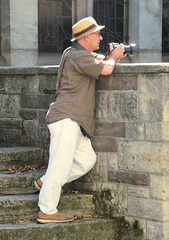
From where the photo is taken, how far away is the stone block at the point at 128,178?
5.16 metres

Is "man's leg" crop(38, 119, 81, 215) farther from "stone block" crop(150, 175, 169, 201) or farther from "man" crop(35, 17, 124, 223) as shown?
"stone block" crop(150, 175, 169, 201)

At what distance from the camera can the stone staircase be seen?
5.05 m

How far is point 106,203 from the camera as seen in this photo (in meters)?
5.45

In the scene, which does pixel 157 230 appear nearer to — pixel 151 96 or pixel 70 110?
pixel 151 96

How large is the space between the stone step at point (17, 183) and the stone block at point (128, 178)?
778mm

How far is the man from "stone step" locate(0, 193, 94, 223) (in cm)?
26

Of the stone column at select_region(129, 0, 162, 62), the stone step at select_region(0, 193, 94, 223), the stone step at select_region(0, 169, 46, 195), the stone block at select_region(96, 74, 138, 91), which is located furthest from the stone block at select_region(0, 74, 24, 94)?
the stone column at select_region(129, 0, 162, 62)

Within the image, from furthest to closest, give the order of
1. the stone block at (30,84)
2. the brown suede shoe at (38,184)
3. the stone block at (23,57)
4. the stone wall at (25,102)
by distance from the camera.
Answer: the stone block at (23,57), the stone block at (30,84), the stone wall at (25,102), the brown suede shoe at (38,184)

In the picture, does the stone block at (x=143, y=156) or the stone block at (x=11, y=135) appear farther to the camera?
the stone block at (x=11, y=135)

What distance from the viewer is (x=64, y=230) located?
5.14 m

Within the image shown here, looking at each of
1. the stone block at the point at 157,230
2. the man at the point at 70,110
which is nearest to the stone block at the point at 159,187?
the stone block at the point at 157,230

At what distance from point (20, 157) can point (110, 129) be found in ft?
4.02

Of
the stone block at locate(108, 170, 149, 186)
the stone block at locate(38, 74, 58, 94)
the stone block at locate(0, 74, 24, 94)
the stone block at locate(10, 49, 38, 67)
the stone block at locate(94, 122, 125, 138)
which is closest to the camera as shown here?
the stone block at locate(108, 170, 149, 186)

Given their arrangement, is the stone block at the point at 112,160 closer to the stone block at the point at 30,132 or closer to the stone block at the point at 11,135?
the stone block at the point at 30,132
